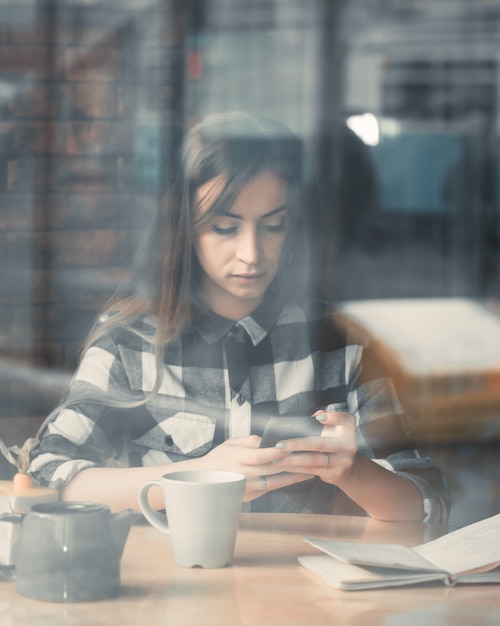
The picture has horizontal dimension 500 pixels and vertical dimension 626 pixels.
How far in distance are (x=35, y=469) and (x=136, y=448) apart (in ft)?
0.65

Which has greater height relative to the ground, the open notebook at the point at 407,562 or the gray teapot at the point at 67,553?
the gray teapot at the point at 67,553

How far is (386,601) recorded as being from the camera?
58cm

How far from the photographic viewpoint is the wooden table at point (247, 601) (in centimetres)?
54

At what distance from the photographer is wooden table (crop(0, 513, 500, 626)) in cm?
54

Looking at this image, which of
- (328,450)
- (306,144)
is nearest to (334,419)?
(328,450)

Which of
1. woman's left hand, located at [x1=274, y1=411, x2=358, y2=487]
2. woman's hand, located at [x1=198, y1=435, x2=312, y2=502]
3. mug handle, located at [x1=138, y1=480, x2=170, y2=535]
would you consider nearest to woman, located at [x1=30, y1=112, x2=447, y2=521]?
woman's left hand, located at [x1=274, y1=411, x2=358, y2=487]

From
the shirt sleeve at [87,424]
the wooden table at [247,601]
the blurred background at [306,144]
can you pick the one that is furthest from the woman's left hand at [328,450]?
the blurred background at [306,144]

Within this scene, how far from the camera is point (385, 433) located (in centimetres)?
99

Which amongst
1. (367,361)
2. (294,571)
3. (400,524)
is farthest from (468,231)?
(294,571)

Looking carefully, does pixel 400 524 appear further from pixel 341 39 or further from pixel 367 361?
pixel 341 39

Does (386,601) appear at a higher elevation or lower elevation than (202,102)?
lower

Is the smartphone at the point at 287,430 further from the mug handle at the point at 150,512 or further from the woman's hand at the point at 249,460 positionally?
the mug handle at the point at 150,512

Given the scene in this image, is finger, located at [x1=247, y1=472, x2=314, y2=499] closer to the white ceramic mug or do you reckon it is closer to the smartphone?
the smartphone

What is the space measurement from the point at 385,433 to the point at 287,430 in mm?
170
